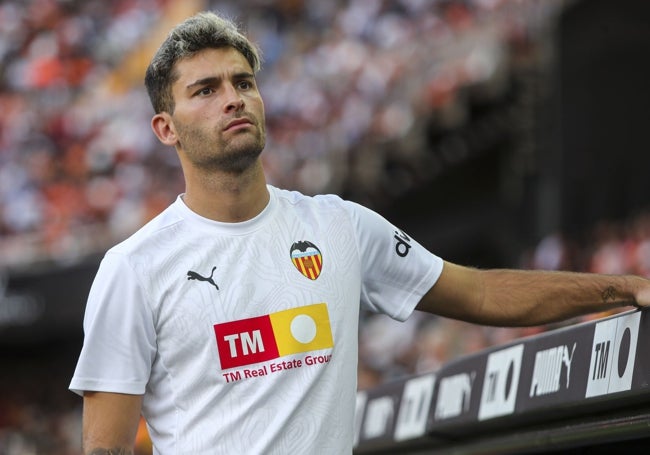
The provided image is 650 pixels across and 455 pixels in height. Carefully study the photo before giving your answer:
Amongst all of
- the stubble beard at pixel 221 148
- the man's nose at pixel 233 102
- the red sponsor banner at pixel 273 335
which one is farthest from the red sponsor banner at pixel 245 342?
the man's nose at pixel 233 102

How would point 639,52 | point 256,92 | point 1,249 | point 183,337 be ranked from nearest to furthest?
point 183,337
point 256,92
point 639,52
point 1,249

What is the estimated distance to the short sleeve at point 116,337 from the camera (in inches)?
122

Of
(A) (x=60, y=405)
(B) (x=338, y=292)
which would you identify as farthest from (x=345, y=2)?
(B) (x=338, y=292)

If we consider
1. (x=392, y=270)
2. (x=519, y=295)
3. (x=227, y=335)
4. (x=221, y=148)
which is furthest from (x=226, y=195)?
(x=519, y=295)

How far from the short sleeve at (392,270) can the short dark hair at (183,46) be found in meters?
0.53

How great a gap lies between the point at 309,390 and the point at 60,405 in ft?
62.4

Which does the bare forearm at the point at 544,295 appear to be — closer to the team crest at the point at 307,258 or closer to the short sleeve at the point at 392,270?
the short sleeve at the point at 392,270

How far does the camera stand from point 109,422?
309 centimetres

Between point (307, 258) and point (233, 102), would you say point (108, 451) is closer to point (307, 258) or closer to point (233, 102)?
point (307, 258)

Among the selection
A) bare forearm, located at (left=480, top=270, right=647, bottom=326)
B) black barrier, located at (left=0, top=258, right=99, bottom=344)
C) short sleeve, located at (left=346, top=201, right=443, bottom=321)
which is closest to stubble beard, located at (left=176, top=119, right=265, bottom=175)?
short sleeve, located at (left=346, top=201, right=443, bottom=321)

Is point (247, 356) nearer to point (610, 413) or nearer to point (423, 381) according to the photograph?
point (610, 413)

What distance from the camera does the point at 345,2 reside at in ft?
64.2

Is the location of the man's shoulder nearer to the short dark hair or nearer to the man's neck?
the man's neck

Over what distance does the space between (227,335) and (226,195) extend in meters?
0.37
